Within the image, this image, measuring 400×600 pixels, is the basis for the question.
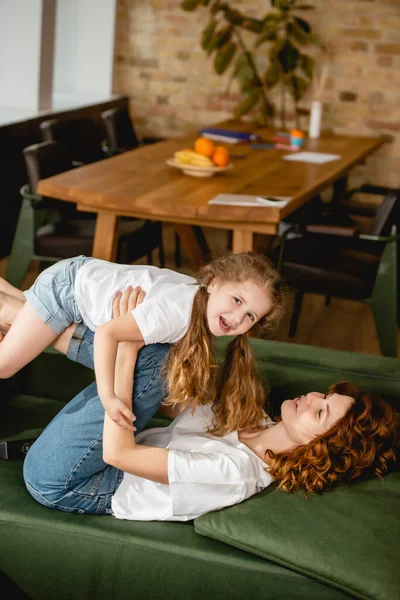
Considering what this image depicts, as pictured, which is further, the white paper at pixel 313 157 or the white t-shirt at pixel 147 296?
the white paper at pixel 313 157

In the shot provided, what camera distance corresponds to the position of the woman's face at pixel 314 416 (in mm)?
1806

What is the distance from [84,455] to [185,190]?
199 cm

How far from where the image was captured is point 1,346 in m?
2.06

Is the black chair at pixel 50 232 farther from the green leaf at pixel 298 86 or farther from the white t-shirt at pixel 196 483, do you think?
the green leaf at pixel 298 86

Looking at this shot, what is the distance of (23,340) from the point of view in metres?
2.05

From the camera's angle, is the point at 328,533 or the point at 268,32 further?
the point at 268,32

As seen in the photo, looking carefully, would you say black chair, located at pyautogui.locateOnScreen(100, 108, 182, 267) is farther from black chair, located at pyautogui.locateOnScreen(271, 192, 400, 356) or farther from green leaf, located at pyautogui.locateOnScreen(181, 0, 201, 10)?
black chair, located at pyautogui.locateOnScreen(271, 192, 400, 356)

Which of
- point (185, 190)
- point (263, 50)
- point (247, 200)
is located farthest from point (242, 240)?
point (263, 50)

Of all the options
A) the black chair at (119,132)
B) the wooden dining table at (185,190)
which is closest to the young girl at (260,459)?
the wooden dining table at (185,190)

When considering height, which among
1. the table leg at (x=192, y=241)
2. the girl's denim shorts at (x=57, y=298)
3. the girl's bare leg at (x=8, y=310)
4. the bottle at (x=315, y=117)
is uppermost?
the bottle at (x=315, y=117)

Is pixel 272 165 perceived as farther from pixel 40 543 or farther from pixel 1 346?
pixel 40 543

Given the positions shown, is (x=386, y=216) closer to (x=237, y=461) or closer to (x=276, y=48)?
(x=237, y=461)

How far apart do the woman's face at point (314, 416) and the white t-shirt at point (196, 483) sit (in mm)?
120

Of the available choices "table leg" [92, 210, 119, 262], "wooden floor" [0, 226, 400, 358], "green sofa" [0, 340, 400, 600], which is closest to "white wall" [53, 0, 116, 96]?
"wooden floor" [0, 226, 400, 358]
